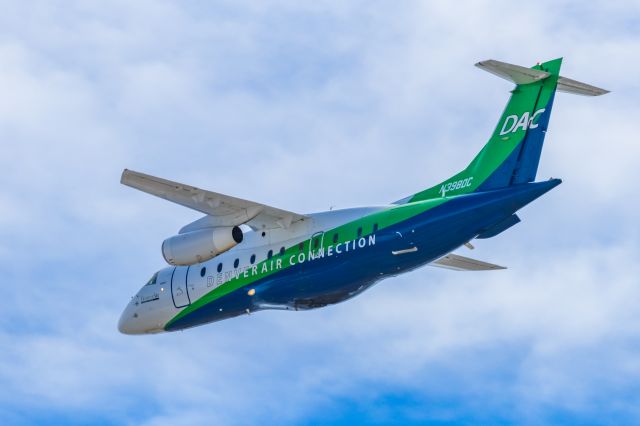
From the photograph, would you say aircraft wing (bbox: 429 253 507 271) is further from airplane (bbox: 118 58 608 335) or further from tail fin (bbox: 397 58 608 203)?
tail fin (bbox: 397 58 608 203)

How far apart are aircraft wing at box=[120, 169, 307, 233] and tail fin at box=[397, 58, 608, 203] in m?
4.24

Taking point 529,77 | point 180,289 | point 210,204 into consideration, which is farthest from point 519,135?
point 180,289

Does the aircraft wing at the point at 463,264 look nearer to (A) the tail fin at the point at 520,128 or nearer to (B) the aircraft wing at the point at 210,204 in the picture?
(B) the aircraft wing at the point at 210,204

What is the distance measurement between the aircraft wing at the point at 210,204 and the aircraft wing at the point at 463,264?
16.5 feet

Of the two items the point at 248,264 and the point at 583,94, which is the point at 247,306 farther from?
the point at 583,94

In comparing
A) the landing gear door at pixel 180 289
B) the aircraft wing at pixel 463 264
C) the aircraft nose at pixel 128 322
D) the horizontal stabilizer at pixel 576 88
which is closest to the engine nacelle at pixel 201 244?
the landing gear door at pixel 180 289

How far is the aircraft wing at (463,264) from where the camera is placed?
116ft

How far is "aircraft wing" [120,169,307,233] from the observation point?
1212 inches

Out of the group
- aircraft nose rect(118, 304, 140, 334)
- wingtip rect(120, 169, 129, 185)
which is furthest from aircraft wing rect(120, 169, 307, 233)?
aircraft nose rect(118, 304, 140, 334)

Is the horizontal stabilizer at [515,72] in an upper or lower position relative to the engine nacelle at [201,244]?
upper

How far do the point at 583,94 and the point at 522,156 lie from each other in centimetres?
189

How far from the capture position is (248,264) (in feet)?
106

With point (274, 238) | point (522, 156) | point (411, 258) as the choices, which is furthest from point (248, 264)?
point (522, 156)

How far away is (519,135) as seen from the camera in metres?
29.4
